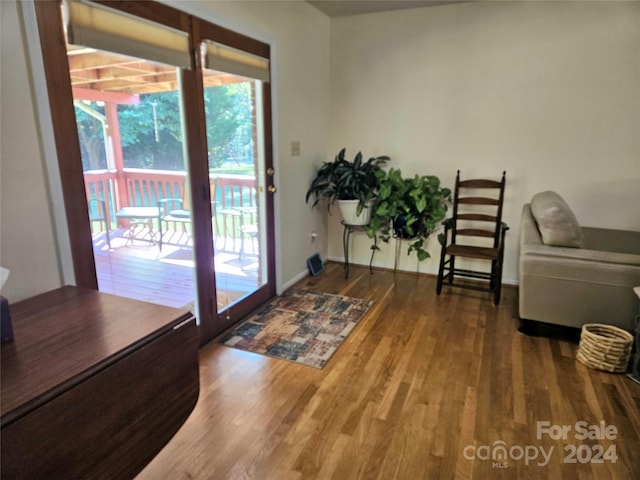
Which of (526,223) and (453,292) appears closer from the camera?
(526,223)

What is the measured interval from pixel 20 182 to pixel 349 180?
2632mm

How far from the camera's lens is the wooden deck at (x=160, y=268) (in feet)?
6.84

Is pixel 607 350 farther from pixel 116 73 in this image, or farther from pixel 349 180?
pixel 116 73

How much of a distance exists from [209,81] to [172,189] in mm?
727

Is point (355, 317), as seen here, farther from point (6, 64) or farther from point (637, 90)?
point (637, 90)

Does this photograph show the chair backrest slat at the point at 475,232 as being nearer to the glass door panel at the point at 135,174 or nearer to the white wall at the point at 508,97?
the white wall at the point at 508,97

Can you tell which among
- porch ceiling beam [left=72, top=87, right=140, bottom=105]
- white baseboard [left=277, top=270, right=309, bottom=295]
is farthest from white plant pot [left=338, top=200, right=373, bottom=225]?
porch ceiling beam [left=72, top=87, right=140, bottom=105]

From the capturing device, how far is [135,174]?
7.12 ft

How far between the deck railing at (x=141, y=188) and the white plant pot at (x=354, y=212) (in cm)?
121

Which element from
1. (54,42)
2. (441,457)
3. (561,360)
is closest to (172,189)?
(54,42)

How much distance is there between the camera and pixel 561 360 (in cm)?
251

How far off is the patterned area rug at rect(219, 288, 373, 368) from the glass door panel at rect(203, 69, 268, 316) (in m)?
0.24

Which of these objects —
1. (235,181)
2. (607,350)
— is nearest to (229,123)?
(235,181)

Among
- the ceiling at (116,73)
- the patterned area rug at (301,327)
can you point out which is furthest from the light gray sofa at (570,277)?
the ceiling at (116,73)
